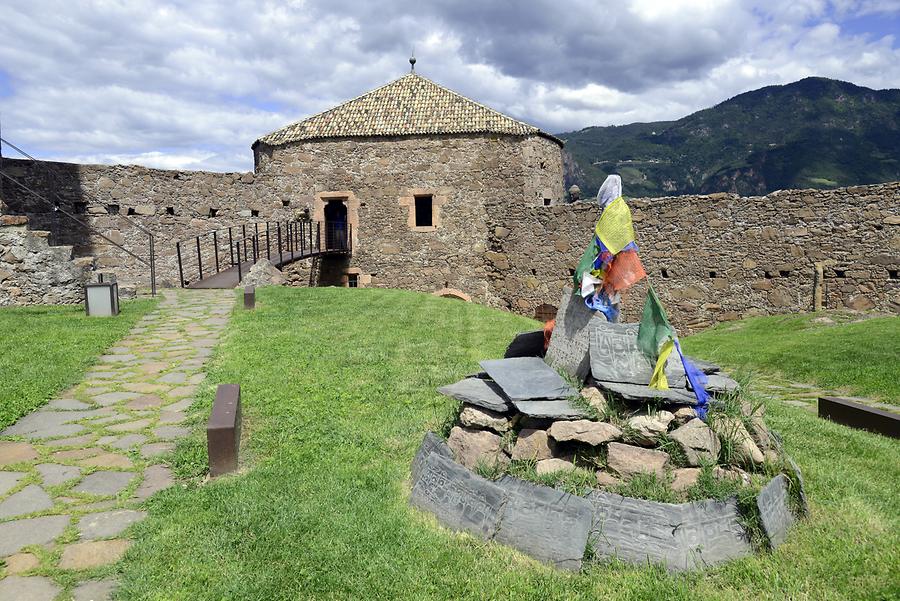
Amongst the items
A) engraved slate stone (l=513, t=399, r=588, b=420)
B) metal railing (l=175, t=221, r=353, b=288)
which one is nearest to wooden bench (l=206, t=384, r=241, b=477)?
engraved slate stone (l=513, t=399, r=588, b=420)

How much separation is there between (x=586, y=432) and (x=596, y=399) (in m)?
0.34

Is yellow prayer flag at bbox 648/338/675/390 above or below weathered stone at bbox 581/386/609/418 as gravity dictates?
above

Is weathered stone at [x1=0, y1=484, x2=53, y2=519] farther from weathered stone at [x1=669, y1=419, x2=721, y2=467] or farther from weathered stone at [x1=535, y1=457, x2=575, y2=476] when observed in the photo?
weathered stone at [x1=669, y1=419, x2=721, y2=467]

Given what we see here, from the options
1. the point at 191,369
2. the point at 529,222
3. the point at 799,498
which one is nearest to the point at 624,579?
the point at 799,498

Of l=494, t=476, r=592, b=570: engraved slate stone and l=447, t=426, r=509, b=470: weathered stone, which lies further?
l=447, t=426, r=509, b=470: weathered stone

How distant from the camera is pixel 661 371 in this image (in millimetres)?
3639

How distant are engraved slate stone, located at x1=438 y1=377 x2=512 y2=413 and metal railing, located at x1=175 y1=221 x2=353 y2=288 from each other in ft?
41.5

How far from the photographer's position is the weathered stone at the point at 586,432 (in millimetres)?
3312

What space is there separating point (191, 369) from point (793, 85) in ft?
468

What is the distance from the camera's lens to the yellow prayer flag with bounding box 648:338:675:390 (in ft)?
11.9

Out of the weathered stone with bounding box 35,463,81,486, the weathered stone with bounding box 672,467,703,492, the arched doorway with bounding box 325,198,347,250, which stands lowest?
the weathered stone with bounding box 35,463,81,486

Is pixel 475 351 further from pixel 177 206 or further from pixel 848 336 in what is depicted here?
pixel 177 206

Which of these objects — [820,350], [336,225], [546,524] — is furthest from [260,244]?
[546,524]

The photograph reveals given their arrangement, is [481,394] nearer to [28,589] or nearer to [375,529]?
[375,529]
